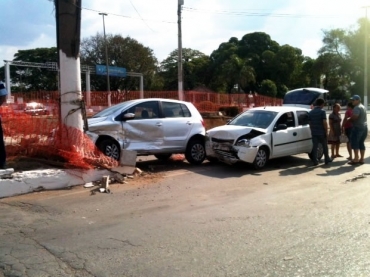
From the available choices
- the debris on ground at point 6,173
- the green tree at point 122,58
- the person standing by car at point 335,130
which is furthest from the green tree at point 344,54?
the debris on ground at point 6,173

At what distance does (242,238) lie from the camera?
16.5 ft

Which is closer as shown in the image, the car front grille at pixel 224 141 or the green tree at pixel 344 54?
the car front grille at pixel 224 141

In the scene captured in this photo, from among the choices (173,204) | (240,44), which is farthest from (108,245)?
(240,44)

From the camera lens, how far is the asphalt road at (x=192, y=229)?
418 cm

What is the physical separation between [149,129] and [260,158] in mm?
2816

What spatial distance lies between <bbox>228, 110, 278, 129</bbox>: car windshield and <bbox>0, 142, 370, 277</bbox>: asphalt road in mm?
2221

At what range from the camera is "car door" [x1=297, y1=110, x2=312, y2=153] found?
1113 centimetres

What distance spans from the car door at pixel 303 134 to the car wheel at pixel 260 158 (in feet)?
4.79

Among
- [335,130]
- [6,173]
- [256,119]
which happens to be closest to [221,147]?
[256,119]

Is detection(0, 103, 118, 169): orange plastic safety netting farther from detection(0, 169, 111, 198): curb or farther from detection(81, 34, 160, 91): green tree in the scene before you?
detection(81, 34, 160, 91): green tree

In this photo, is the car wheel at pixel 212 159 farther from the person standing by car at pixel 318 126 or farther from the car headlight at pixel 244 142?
the person standing by car at pixel 318 126

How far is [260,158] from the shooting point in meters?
10.0

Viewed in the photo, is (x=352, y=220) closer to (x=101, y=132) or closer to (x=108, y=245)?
(x=108, y=245)

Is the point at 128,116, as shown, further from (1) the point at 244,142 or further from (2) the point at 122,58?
(2) the point at 122,58
